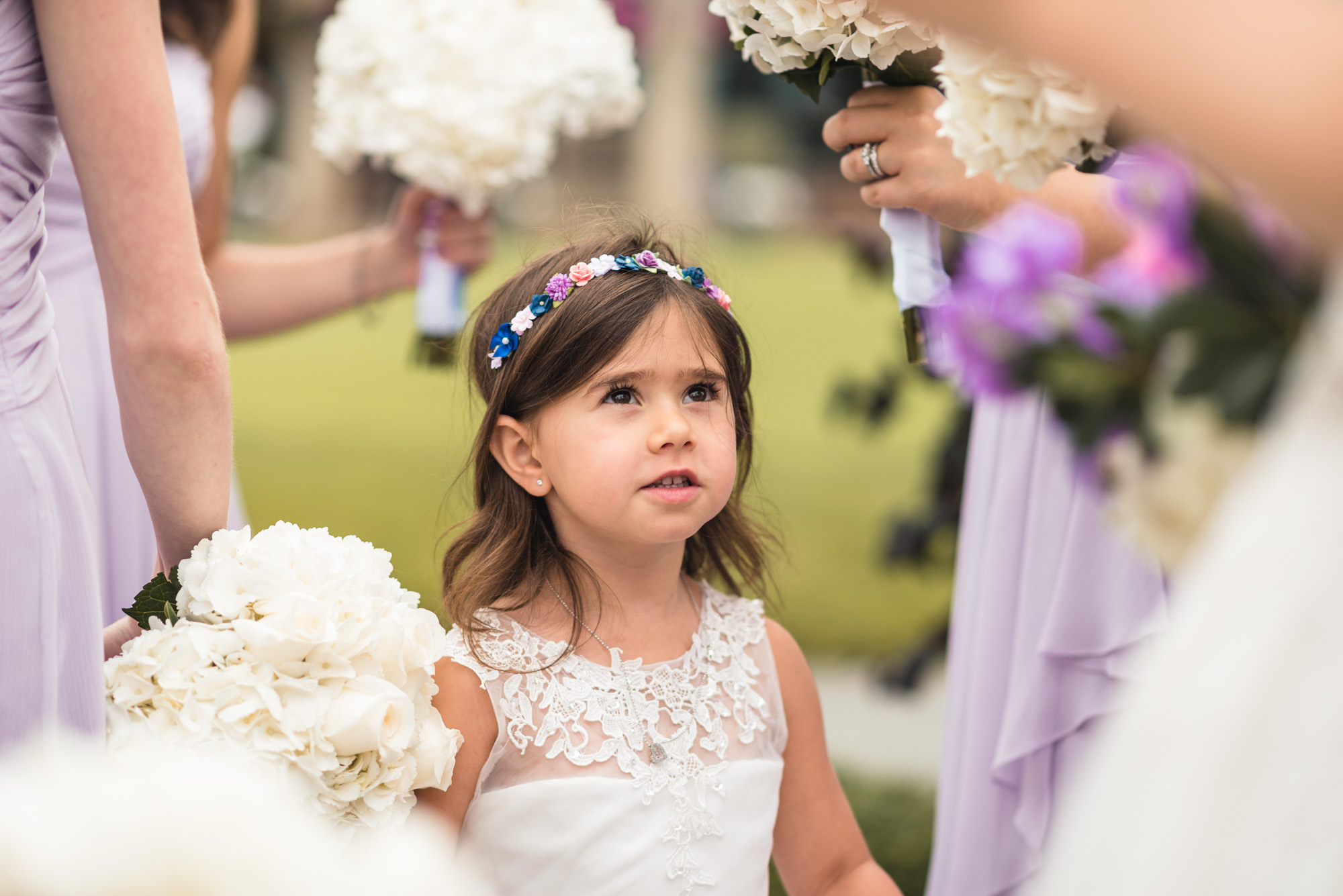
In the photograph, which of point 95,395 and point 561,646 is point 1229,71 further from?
point 95,395

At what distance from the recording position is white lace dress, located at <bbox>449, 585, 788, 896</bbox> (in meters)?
2.30

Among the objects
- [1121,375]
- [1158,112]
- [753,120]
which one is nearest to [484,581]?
[1121,375]

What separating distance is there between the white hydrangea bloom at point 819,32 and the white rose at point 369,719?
4.25 ft

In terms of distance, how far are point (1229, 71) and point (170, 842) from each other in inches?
36.4

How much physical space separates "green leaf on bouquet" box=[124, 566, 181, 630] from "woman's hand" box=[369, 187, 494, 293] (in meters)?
1.76

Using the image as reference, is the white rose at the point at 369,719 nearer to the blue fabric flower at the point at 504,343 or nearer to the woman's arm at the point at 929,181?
the blue fabric flower at the point at 504,343

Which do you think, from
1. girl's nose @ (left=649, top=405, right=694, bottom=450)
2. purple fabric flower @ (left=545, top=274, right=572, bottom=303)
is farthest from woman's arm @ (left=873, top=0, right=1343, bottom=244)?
purple fabric flower @ (left=545, top=274, right=572, bottom=303)

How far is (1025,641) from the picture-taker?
2803 millimetres

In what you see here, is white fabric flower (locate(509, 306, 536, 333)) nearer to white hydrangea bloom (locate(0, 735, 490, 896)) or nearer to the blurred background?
the blurred background

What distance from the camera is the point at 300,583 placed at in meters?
1.88

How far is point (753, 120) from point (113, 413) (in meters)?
41.0

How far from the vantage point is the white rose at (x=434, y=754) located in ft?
6.61

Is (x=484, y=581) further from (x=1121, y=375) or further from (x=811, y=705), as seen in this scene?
(x=1121, y=375)

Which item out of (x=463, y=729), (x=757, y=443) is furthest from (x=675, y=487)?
(x=757, y=443)
